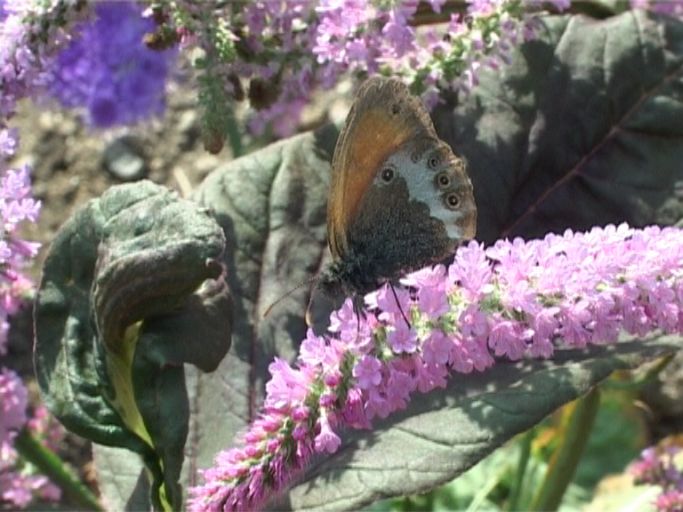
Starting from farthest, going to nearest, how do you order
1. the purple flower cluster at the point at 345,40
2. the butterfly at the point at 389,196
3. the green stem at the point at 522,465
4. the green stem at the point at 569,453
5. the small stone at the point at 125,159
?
1. the small stone at the point at 125,159
2. the green stem at the point at 522,465
3. the green stem at the point at 569,453
4. the purple flower cluster at the point at 345,40
5. the butterfly at the point at 389,196

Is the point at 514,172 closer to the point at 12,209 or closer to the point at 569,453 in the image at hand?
the point at 569,453

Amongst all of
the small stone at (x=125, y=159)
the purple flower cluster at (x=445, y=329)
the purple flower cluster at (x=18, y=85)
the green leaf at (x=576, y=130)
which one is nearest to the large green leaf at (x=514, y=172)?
the green leaf at (x=576, y=130)

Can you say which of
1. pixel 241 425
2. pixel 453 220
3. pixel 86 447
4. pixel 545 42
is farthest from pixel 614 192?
pixel 86 447

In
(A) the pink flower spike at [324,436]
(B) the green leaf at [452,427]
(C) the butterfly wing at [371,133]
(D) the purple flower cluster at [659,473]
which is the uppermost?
(C) the butterfly wing at [371,133]

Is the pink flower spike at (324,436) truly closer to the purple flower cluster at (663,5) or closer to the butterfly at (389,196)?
the butterfly at (389,196)

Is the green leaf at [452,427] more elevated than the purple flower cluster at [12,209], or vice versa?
the purple flower cluster at [12,209]
